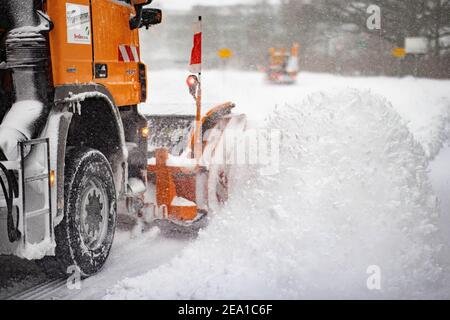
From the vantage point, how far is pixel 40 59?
3.85 meters

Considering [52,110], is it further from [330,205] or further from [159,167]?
[330,205]

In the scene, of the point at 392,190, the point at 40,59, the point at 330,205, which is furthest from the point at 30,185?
the point at 392,190

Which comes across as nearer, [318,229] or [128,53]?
[318,229]

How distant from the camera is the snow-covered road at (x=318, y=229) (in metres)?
4.16

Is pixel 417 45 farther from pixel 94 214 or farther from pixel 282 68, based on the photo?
pixel 94 214

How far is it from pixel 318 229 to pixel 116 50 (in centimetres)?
230

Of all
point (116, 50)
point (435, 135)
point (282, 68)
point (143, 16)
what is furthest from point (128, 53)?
point (282, 68)

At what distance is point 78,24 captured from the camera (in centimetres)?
416

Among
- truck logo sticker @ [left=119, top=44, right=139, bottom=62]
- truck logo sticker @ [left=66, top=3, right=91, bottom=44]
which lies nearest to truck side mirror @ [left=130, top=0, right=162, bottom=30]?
truck logo sticker @ [left=119, top=44, right=139, bottom=62]

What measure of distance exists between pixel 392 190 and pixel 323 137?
104cm

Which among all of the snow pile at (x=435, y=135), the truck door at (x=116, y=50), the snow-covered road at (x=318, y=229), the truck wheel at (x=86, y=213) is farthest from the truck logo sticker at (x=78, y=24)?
the snow pile at (x=435, y=135)

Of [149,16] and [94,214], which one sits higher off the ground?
[149,16]

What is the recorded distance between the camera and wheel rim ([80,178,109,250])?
14.3 ft

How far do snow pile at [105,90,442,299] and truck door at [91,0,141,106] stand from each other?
1.49 metres
